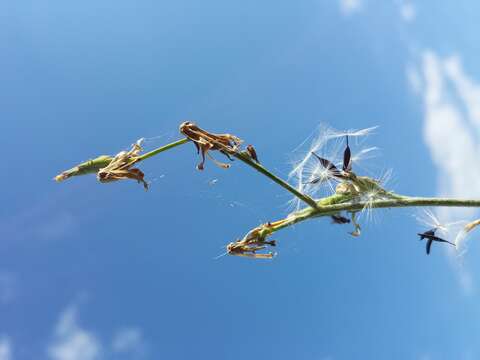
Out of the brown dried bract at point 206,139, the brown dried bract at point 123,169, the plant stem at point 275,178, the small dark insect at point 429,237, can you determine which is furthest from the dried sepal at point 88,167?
the small dark insect at point 429,237

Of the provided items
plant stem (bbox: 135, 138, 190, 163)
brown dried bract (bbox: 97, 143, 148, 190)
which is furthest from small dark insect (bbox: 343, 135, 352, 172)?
brown dried bract (bbox: 97, 143, 148, 190)

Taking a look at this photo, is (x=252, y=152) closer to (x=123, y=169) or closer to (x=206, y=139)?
(x=206, y=139)

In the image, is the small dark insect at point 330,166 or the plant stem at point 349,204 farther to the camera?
the small dark insect at point 330,166

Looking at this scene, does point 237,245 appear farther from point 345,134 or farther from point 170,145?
point 345,134

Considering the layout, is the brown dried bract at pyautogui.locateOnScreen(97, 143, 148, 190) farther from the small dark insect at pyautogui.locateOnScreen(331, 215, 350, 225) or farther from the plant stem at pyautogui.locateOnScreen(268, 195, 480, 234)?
the small dark insect at pyautogui.locateOnScreen(331, 215, 350, 225)

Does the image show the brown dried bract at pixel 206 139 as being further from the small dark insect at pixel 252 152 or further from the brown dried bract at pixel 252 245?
the brown dried bract at pixel 252 245

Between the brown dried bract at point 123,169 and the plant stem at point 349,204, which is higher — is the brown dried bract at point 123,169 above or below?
above
